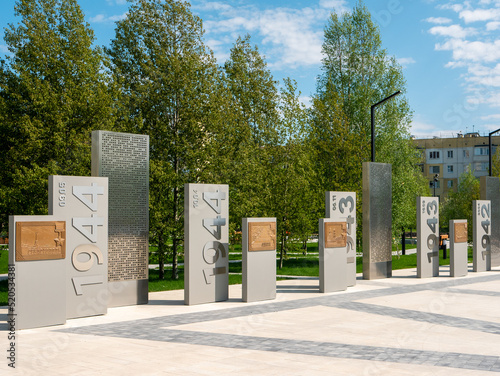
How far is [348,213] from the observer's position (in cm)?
1905

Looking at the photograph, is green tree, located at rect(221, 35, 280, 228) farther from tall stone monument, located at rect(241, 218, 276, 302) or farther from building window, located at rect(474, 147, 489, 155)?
building window, located at rect(474, 147, 489, 155)

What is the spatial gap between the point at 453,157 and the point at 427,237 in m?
76.4

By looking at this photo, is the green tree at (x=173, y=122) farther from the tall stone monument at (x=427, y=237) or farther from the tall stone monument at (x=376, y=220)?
the tall stone monument at (x=427, y=237)

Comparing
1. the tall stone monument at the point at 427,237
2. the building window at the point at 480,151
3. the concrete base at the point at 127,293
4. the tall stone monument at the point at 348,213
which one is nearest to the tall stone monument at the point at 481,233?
the tall stone monument at the point at 427,237

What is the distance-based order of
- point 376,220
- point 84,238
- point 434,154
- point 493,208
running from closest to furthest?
point 84,238 → point 376,220 → point 493,208 → point 434,154

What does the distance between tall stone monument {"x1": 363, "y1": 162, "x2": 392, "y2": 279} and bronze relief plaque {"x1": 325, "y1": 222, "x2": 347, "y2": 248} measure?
330cm

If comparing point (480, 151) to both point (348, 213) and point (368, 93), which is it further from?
point (348, 213)

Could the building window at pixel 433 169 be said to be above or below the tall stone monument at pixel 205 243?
above

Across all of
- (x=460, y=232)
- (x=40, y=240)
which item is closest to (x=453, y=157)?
(x=460, y=232)

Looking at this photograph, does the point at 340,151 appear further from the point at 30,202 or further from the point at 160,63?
the point at 30,202

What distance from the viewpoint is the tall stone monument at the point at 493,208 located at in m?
25.9

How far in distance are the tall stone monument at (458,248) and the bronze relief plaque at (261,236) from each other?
31.8 ft

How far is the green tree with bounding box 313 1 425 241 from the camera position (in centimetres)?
3453

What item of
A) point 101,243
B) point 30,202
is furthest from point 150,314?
point 30,202
